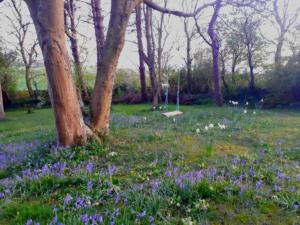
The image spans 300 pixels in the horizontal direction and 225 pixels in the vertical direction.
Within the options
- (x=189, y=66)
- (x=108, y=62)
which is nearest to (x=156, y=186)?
(x=108, y=62)

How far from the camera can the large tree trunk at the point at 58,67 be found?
5098mm

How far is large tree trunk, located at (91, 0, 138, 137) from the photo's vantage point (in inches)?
231

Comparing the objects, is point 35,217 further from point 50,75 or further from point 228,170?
point 50,75

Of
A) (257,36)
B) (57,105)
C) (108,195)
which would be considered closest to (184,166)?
(108,195)

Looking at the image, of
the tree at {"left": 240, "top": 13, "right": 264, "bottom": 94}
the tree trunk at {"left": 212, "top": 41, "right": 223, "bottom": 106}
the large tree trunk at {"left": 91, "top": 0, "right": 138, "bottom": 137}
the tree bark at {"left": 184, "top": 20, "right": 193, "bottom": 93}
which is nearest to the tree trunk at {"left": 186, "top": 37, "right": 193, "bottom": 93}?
the tree bark at {"left": 184, "top": 20, "right": 193, "bottom": 93}

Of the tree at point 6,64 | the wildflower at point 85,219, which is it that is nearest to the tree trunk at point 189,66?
the tree at point 6,64

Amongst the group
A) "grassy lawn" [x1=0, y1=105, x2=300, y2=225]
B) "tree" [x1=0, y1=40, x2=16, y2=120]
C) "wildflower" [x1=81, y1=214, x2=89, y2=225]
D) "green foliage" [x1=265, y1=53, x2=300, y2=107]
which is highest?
"tree" [x1=0, y1=40, x2=16, y2=120]

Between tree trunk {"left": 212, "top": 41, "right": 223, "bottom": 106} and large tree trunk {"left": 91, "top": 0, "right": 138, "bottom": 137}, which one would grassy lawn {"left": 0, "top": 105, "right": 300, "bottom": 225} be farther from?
tree trunk {"left": 212, "top": 41, "right": 223, "bottom": 106}

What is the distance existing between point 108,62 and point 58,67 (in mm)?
1111

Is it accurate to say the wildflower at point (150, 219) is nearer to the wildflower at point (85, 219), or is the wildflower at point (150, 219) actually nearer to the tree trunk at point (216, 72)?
the wildflower at point (85, 219)

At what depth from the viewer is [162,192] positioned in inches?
119

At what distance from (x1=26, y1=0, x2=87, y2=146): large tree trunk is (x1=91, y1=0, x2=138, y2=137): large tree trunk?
63 cm

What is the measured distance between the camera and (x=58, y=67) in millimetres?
5207

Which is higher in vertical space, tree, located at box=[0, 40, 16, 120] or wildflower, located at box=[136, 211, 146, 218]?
tree, located at box=[0, 40, 16, 120]
